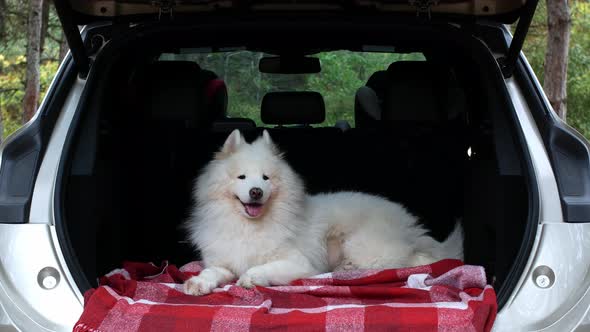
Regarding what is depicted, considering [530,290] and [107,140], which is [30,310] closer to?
[107,140]

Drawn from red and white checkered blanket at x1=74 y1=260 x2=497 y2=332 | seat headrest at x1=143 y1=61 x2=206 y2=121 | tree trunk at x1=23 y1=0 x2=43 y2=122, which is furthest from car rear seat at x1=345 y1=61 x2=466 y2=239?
tree trunk at x1=23 y1=0 x2=43 y2=122

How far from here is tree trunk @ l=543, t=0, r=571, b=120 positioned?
11.4 metres

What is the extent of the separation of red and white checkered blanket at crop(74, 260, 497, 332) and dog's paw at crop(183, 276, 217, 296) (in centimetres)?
3

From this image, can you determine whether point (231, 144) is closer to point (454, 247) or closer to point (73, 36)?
point (73, 36)

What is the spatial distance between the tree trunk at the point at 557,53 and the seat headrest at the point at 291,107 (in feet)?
25.4

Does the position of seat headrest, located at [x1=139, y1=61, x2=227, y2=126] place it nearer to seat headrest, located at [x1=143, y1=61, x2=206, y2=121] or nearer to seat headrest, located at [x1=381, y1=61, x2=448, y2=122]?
seat headrest, located at [x1=143, y1=61, x2=206, y2=121]

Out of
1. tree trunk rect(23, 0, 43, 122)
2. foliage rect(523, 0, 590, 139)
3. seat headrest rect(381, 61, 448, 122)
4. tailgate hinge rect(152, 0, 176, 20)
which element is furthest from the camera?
foliage rect(523, 0, 590, 139)

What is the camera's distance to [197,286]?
323 centimetres

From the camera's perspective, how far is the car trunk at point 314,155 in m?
3.00

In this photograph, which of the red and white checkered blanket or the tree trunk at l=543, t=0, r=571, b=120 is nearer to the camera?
the red and white checkered blanket

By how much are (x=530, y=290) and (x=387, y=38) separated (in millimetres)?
1523

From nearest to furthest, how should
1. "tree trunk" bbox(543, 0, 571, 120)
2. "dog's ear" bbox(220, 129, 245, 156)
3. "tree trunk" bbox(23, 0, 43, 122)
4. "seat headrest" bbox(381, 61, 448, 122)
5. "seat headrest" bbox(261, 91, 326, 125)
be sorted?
1. "dog's ear" bbox(220, 129, 245, 156)
2. "seat headrest" bbox(381, 61, 448, 122)
3. "seat headrest" bbox(261, 91, 326, 125)
4. "tree trunk" bbox(543, 0, 571, 120)
5. "tree trunk" bbox(23, 0, 43, 122)

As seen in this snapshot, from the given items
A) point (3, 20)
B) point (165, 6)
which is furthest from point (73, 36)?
point (3, 20)

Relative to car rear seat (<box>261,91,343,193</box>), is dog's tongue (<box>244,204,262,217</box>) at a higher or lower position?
lower
